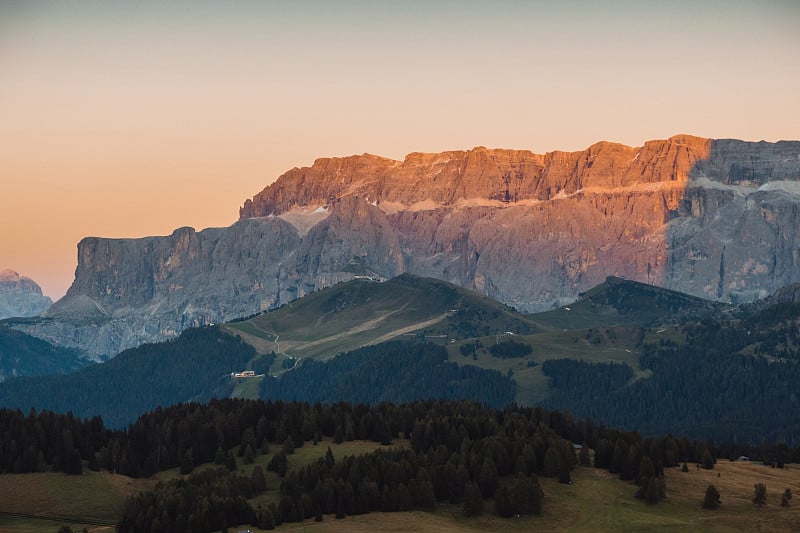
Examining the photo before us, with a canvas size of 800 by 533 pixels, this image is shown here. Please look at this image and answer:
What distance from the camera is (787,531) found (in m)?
198

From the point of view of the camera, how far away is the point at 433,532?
200 metres

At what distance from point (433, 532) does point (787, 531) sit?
168 feet
